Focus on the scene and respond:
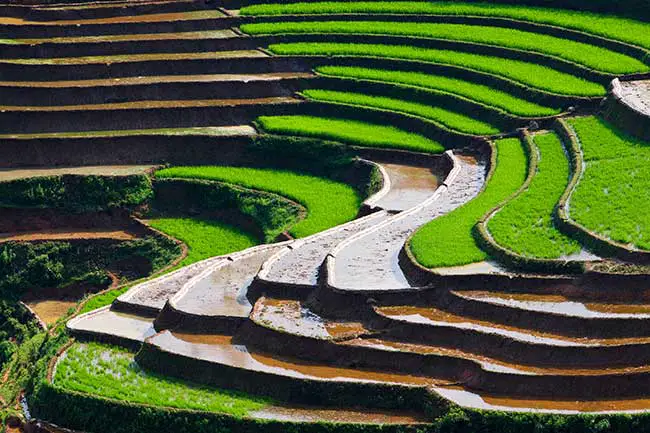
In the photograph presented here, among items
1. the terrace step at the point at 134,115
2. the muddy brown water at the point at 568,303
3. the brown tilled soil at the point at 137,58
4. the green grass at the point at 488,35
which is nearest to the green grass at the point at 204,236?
the terrace step at the point at 134,115

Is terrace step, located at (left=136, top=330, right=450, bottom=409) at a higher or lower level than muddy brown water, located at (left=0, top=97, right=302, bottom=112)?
lower

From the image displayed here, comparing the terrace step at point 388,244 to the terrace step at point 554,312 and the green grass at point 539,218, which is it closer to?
the terrace step at point 554,312

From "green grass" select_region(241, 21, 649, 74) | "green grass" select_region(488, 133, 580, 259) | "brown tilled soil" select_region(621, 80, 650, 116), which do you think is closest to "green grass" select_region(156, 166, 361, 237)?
"green grass" select_region(488, 133, 580, 259)

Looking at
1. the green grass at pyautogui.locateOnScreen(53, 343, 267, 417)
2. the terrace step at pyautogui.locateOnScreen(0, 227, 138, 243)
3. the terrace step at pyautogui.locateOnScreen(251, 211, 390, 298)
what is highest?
the terrace step at pyautogui.locateOnScreen(251, 211, 390, 298)

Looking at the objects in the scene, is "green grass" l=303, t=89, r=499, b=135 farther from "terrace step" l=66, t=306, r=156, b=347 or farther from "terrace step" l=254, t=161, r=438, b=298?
"terrace step" l=66, t=306, r=156, b=347

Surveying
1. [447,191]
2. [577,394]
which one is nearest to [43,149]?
[447,191]

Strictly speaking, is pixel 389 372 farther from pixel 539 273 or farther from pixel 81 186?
pixel 81 186
